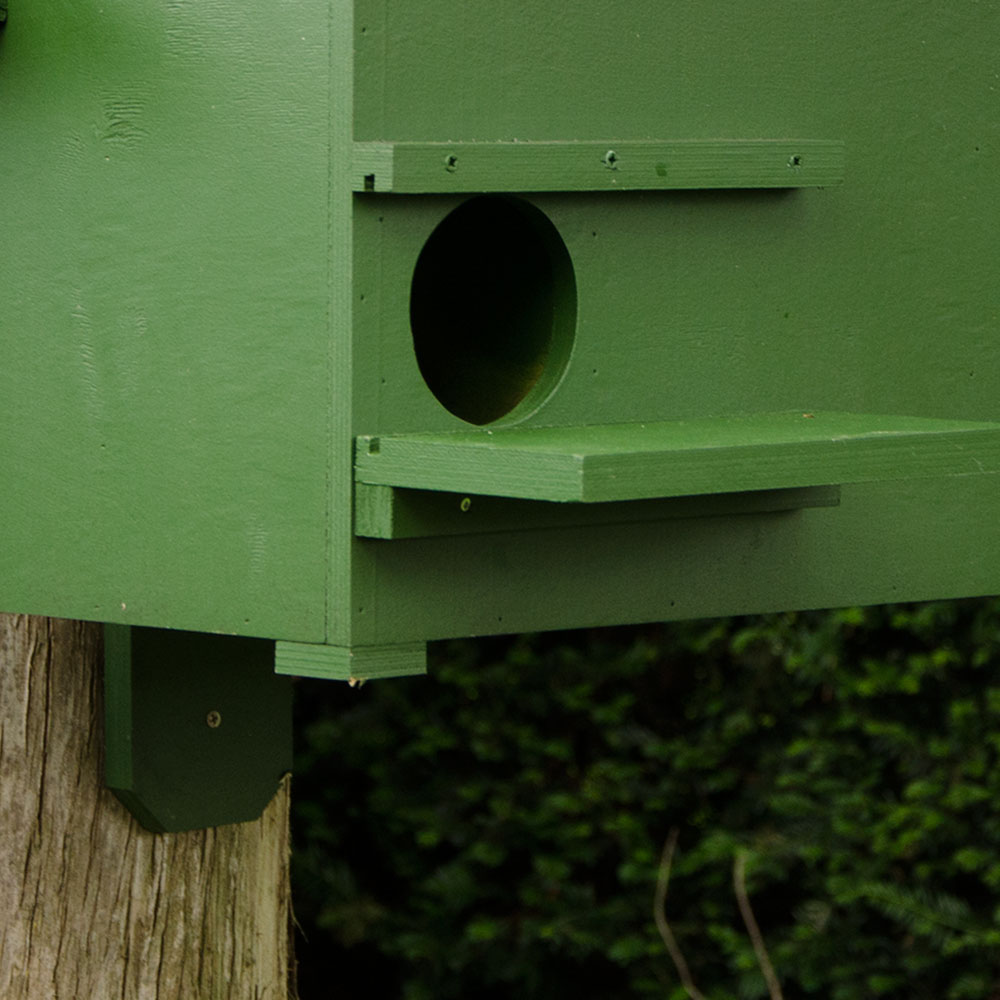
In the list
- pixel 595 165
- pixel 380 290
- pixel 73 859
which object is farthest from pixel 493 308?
pixel 73 859

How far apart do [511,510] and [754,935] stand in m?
2.18

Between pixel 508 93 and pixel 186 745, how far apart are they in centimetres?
89

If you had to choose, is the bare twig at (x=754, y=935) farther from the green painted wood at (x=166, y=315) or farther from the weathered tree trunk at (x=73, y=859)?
the green painted wood at (x=166, y=315)

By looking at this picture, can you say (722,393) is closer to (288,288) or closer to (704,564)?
(704,564)

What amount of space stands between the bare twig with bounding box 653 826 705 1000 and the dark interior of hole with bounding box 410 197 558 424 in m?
1.81

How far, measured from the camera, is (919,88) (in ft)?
7.95

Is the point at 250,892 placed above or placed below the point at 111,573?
below

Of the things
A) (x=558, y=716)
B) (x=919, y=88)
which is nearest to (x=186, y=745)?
(x=919, y=88)

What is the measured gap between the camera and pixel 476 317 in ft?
8.05

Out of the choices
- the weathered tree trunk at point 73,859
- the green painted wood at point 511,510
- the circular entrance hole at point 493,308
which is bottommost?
the weathered tree trunk at point 73,859

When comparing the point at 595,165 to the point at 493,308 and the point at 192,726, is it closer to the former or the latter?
the point at 493,308

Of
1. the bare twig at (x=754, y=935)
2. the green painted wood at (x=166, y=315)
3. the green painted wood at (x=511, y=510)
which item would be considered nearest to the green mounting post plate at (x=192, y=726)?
the green painted wood at (x=166, y=315)

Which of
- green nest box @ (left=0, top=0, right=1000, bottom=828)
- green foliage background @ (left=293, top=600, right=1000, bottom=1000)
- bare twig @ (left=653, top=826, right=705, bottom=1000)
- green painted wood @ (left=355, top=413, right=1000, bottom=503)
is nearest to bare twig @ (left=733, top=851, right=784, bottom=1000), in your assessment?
green foliage background @ (left=293, top=600, right=1000, bottom=1000)

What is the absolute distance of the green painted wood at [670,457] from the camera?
1778 millimetres
